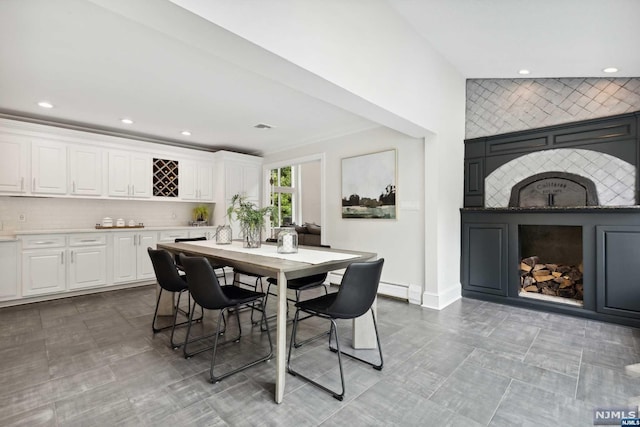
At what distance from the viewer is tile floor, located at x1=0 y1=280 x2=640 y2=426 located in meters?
1.78

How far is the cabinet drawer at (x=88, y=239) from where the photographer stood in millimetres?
4301

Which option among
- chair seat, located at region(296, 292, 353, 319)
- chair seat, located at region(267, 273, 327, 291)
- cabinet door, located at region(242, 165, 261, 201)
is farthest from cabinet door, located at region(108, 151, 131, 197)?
chair seat, located at region(296, 292, 353, 319)

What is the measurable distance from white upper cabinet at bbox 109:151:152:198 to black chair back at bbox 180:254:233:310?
140 inches

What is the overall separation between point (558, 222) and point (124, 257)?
233 inches

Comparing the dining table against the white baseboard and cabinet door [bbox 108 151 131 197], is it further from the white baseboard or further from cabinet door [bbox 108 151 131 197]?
cabinet door [bbox 108 151 131 197]

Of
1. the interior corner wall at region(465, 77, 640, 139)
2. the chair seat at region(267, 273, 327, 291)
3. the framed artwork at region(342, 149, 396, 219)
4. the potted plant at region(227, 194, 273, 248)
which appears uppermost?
the interior corner wall at region(465, 77, 640, 139)

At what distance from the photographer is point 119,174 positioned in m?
4.91

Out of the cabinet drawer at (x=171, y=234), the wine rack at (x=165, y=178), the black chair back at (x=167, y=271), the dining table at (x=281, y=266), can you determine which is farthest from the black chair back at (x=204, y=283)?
Answer: the wine rack at (x=165, y=178)

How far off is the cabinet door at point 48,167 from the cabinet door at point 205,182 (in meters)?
2.02

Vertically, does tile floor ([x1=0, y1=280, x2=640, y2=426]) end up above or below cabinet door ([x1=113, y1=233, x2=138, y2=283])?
below

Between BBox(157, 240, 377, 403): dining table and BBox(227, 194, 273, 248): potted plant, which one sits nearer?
BBox(157, 240, 377, 403): dining table

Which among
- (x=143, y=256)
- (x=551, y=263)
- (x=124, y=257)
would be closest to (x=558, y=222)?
(x=551, y=263)

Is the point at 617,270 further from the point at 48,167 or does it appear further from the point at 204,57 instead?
the point at 48,167

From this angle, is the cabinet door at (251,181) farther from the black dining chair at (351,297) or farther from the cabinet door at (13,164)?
the black dining chair at (351,297)
